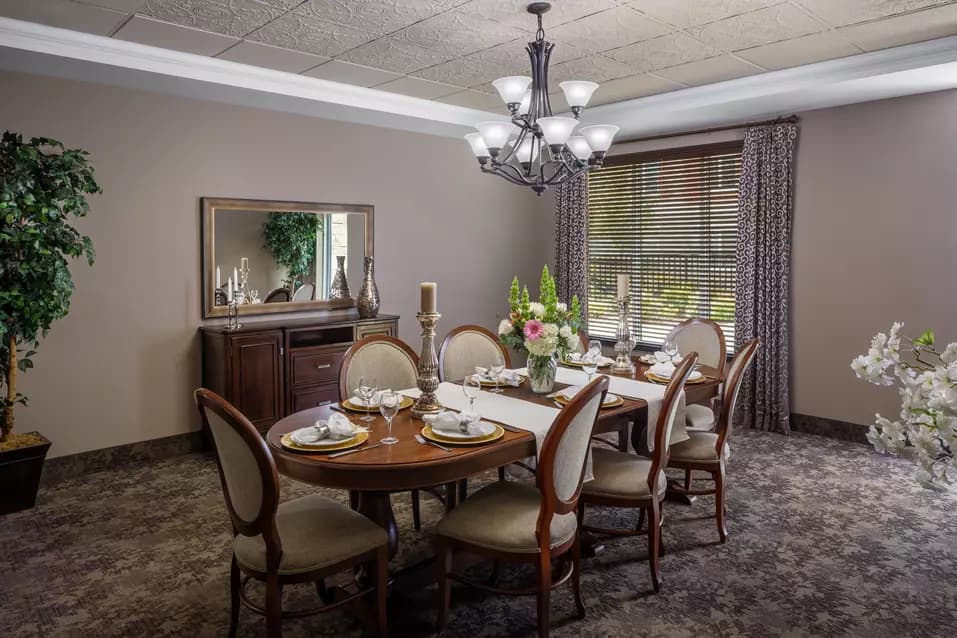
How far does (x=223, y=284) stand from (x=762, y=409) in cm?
422

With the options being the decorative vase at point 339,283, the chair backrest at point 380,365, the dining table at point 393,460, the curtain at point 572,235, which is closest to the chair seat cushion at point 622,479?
the dining table at point 393,460

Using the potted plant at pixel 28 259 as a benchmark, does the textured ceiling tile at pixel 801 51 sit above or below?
above

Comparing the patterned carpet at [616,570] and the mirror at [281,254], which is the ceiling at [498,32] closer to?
the mirror at [281,254]

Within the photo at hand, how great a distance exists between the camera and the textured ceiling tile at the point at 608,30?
341cm

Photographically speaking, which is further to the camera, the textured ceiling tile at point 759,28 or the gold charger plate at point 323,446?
the textured ceiling tile at point 759,28

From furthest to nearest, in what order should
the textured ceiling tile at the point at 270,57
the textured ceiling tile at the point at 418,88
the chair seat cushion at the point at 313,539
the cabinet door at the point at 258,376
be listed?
the textured ceiling tile at the point at 418,88
the cabinet door at the point at 258,376
the textured ceiling tile at the point at 270,57
the chair seat cushion at the point at 313,539

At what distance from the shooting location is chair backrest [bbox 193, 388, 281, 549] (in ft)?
6.56

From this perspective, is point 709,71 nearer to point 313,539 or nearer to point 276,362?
point 276,362

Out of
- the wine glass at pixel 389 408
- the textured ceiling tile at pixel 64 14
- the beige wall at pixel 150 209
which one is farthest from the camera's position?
the beige wall at pixel 150 209

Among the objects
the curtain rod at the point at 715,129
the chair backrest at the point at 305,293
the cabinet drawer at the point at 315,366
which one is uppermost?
the curtain rod at the point at 715,129

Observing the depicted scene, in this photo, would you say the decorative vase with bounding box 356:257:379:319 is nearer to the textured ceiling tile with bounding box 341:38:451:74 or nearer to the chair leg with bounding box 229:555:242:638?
the textured ceiling tile with bounding box 341:38:451:74

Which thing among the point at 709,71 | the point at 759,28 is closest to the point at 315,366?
the point at 709,71

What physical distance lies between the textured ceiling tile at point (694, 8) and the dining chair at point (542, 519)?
203cm

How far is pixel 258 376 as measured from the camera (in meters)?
4.54
